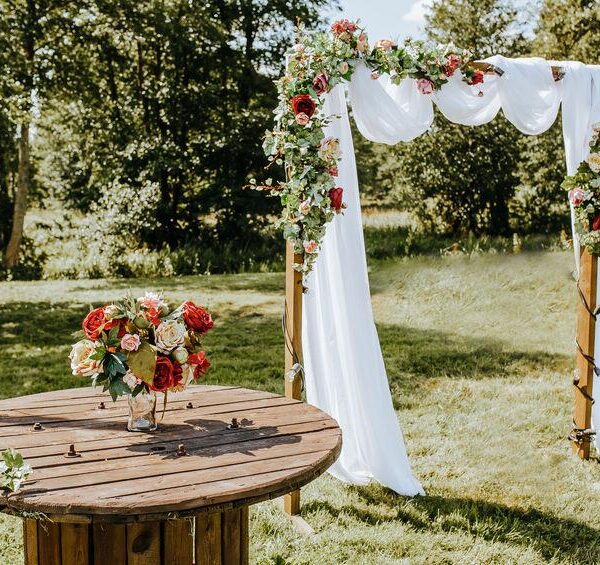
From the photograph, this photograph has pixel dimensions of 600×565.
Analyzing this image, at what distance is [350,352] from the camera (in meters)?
4.24

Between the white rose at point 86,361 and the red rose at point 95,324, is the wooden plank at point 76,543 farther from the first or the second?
the red rose at point 95,324

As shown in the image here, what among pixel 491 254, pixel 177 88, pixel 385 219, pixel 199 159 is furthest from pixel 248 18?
pixel 491 254

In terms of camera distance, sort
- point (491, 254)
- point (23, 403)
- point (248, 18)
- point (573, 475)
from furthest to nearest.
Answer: point (248, 18)
point (491, 254)
point (573, 475)
point (23, 403)

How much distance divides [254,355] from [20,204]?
6653 mm

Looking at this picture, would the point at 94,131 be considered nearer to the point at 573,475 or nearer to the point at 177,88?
the point at 177,88

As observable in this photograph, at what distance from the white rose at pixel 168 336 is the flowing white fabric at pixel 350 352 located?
1614 mm

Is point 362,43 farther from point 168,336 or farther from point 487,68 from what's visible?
point 168,336

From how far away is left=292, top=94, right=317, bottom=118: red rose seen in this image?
382 cm

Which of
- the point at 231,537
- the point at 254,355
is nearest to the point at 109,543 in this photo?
the point at 231,537

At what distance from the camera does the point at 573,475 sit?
467 centimetres

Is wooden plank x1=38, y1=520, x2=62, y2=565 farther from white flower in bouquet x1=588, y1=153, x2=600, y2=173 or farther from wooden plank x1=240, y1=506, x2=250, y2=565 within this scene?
white flower in bouquet x1=588, y1=153, x2=600, y2=173

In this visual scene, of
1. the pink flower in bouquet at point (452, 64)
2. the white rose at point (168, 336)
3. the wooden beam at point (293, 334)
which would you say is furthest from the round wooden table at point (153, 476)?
the pink flower in bouquet at point (452, 64)

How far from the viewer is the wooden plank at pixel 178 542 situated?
251 centimetres

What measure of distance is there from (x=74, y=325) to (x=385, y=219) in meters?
6.97
